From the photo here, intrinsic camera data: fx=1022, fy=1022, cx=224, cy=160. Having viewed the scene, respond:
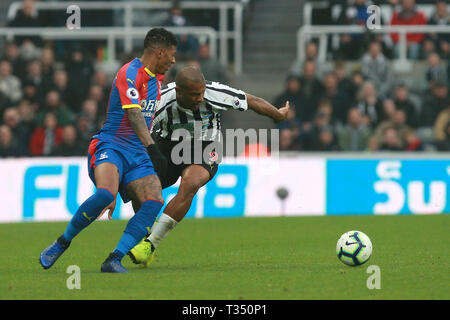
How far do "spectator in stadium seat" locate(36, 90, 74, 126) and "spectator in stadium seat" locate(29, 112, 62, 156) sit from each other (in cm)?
20

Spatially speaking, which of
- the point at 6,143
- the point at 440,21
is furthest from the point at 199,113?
the point at 440,21

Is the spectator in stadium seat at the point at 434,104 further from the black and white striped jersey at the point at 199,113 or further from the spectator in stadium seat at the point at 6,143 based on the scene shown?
the black and white striped jersey at the point at 199,113

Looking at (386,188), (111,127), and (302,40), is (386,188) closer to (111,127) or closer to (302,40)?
(302,40)

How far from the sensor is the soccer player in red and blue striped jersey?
8453mm

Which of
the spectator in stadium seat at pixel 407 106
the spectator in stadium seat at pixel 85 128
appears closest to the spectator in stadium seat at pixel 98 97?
the spectator in stadium seat at pixel 85 128

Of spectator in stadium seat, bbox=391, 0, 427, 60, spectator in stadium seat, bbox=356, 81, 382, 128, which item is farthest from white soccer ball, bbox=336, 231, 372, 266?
spectator in stadium seat, bbox=391, 0, 427, 60

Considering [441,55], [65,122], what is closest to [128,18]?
[65,122]

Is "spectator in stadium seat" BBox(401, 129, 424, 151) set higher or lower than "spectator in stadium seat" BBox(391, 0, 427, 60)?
lower

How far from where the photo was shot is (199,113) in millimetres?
9719

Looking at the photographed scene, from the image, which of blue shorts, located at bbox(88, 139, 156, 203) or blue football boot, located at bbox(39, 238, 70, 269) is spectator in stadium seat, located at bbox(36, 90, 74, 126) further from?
blue football boot, located at bbox(39, 238, 70, 269)

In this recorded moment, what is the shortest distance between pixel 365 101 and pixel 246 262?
27.2 ft

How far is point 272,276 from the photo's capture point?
8336mm

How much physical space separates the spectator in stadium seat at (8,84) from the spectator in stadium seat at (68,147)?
1.77 metres

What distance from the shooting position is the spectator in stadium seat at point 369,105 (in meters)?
17.2
